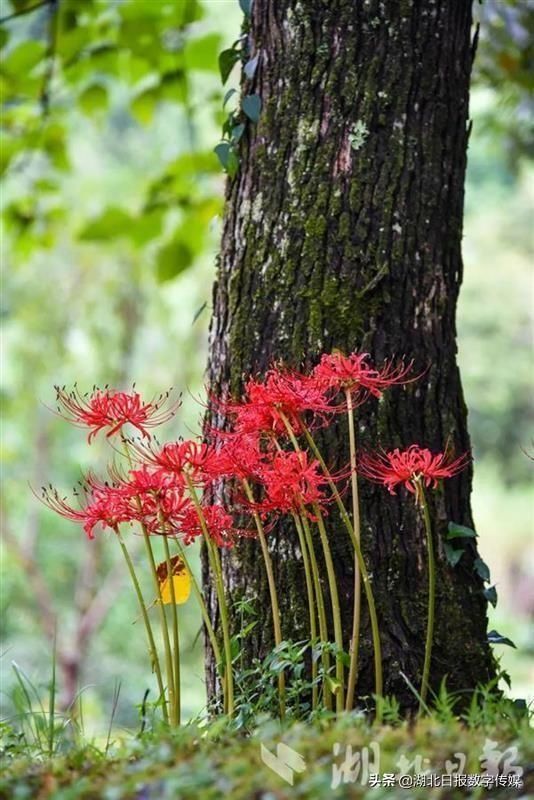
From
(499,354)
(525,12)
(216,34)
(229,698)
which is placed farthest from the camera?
(499,354)

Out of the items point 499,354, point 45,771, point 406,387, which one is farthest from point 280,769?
point 499,354

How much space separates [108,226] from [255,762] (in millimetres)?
2319

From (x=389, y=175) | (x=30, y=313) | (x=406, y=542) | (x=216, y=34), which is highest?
(x=30, y=313)

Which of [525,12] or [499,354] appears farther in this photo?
[499,354]

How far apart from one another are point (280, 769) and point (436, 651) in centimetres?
72

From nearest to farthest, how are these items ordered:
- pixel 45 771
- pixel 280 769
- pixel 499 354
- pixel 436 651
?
pixel 280 769, pixel 45 771, pixel 436 651, pixel 499 354

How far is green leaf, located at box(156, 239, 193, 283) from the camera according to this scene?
11.0 feet

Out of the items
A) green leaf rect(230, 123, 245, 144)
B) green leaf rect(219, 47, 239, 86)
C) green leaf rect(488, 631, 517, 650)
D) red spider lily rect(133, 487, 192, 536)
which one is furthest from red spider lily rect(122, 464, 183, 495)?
green leaf rect(219, 47, 239, 86)

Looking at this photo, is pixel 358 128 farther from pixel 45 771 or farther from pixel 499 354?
pixel 499 354

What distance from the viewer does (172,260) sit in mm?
3373

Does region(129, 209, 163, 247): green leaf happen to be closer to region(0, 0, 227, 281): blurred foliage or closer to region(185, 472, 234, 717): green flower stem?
region(0, 0, 227, 281): blurred foliage

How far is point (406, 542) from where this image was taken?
1.87 meters

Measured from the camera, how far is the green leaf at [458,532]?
1.88 m

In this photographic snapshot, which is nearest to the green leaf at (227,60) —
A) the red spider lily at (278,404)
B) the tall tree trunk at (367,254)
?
the tall tree trunk at (367,254)
